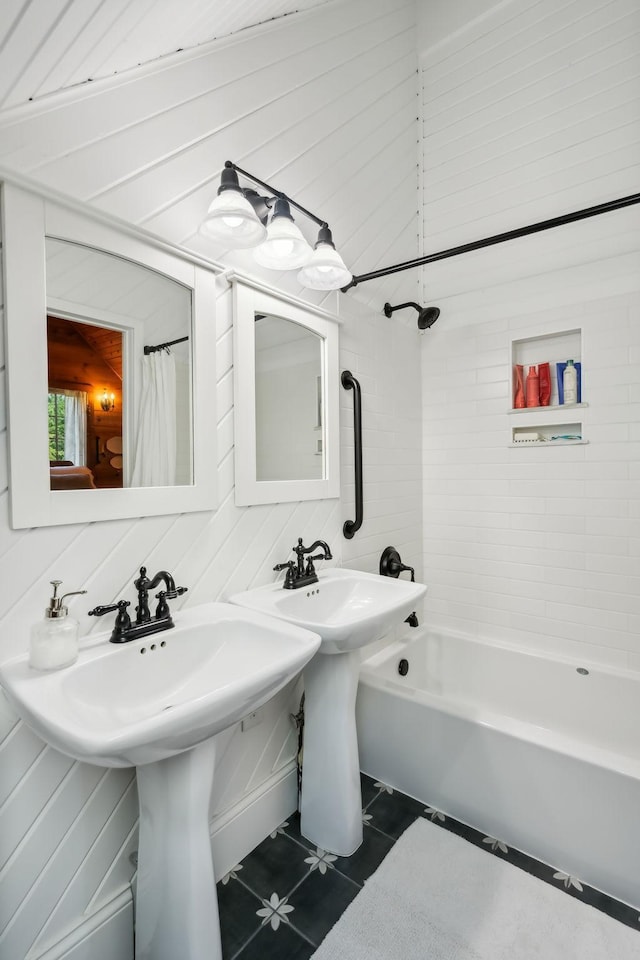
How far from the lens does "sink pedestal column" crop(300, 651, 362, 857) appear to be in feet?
5.30

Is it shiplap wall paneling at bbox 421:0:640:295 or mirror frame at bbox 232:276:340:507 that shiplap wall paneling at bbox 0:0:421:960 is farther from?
shiplap wall paneling at bbox 421:0:640:295

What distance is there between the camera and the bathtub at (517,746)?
1467mm

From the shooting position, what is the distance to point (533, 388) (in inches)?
93.9

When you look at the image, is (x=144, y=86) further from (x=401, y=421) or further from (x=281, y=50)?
(x=401, y=421)

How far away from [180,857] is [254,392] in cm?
138

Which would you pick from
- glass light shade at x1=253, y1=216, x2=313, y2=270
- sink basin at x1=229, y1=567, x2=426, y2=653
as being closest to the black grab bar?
sink basin at x1=229, y1=567, x2=426, y2=653

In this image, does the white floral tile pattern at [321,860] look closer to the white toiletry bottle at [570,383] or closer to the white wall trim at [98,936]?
the white wall trim at [98,936]

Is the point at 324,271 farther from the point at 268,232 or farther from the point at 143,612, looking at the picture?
the point at 143,612

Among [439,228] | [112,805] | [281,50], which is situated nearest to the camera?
[112,805]

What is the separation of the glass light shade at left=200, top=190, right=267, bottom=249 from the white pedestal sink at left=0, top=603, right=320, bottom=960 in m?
1.21

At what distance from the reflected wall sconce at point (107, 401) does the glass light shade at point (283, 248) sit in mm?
770

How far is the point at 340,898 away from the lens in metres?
1.45

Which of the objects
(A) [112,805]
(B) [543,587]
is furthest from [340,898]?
(B) [543,587]

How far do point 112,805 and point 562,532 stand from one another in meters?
2.20
